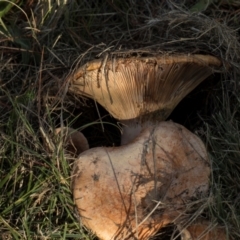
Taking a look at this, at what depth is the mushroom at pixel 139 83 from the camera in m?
2.26

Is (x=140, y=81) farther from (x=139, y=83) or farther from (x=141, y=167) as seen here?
(x=141, y=167)

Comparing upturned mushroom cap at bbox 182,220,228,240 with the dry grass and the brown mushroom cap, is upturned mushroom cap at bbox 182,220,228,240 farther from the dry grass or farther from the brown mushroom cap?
the brown mushroom cap

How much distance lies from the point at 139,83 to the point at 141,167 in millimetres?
335

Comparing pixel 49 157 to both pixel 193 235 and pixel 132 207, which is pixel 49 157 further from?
pixel 193 235

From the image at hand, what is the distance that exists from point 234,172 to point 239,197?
0.41 feet

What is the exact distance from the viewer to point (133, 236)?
226 cm

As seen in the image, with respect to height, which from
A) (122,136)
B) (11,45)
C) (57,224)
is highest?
(11,45)

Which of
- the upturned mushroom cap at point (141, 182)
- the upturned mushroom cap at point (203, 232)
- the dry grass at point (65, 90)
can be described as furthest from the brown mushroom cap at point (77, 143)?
the upturned mushroom cap at point (203, 232)

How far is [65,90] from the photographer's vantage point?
249 centimetres

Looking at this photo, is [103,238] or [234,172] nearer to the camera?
[103,238]

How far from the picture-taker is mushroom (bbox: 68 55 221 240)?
2.25 metres

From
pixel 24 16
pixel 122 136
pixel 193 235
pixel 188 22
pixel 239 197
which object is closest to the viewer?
pixel 193 235

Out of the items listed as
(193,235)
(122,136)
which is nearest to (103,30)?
(122,136)

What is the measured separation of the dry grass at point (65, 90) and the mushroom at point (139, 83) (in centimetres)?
11
